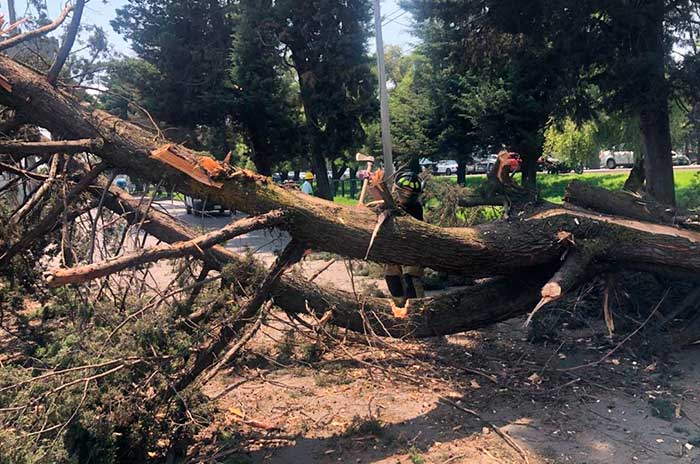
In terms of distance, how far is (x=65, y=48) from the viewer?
12.4 feet

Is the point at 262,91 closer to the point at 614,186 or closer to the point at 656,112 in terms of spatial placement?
the point at 656,112

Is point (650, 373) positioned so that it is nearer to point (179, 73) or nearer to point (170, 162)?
point (170, 162)

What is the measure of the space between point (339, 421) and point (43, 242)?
13.1 ft

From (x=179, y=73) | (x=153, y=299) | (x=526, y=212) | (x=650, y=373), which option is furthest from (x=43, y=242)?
(x=179, y=73)

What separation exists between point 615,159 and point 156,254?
46.2 metres

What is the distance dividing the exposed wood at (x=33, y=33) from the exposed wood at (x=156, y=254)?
1.92 metres

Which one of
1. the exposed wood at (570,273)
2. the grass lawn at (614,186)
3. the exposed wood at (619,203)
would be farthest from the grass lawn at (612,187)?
the exposed wood at (570,273)

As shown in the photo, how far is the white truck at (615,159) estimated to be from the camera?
138 ft

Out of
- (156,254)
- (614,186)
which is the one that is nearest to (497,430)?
(156,254)

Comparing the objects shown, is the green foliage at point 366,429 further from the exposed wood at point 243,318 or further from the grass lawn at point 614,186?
the grass lawn at point 614,186

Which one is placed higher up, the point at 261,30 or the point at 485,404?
the point at 261,30

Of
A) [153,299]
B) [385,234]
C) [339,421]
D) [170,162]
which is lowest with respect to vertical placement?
[339,421]

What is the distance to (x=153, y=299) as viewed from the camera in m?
3.57

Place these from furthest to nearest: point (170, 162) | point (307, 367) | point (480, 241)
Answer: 1. point (307, 367)
2. point (480, 241)
3. point (170, 162)
